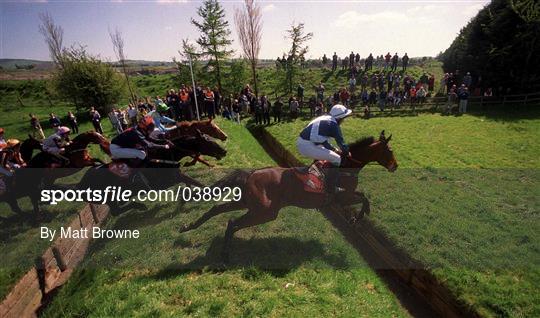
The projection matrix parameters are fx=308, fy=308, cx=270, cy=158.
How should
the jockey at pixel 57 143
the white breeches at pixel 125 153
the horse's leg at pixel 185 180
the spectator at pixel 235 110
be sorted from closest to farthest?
1. the white breeches at pixel 125 153
2. the horse's leg at pixel 185 180
3. the jockey at pixel 57 143
4. the spectator at pixel 235 110

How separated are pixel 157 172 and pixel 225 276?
3.97 metres

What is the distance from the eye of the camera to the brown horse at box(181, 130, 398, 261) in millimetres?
6949

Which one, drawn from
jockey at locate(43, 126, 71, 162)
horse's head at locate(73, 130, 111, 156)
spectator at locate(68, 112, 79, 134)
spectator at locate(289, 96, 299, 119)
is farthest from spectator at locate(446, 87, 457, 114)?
spectator at locate(68, 112, 79, 134)

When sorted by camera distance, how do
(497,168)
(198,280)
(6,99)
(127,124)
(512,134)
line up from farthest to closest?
(6,99), (127,124), (512,134), (497,168), (198,280)

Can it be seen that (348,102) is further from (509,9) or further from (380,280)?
(380,280)

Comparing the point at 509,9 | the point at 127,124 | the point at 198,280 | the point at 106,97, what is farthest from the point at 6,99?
the point at 509,9

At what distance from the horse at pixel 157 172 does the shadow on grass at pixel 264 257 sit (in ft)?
6.74

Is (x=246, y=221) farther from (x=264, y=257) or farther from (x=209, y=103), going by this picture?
(x=209, y=103)

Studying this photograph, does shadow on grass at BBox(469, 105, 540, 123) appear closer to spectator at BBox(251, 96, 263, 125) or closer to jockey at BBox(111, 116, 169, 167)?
spectator at BBox(251, 96, 263, 125)

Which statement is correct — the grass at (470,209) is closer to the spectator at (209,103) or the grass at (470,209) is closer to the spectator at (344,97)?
the spectator at (209,103)

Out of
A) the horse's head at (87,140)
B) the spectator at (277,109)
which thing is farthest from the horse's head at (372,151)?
the spectator at (277,109)

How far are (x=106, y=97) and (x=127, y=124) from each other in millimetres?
6425

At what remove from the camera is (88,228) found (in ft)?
27.7

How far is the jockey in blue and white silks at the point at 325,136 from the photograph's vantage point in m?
6.98
